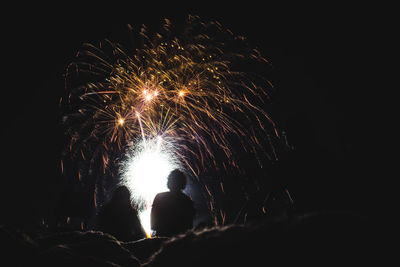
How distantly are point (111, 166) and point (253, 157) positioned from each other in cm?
893

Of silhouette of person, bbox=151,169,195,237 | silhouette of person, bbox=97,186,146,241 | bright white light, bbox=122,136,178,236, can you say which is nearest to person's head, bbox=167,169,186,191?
silhouette of person, bbox=151,169,195,237

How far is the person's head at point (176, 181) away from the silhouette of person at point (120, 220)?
764mm

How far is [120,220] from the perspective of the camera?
13.3ft

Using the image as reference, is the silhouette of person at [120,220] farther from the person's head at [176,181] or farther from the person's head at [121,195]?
the person's head at [176,181]

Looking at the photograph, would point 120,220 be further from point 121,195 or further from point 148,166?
point 148,166

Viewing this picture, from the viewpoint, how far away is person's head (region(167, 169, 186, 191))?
13.9 feet

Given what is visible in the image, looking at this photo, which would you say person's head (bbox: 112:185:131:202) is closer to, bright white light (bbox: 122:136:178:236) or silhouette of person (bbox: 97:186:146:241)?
silhouette of person (bbox: 97:186:146:241)

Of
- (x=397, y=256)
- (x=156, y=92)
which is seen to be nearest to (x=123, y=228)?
(x=397, y=256)

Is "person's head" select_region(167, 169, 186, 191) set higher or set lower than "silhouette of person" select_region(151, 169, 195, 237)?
higher

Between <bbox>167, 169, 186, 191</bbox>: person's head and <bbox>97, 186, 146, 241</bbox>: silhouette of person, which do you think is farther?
<bbox>167, 169, 186, 191</bbox>: person's head

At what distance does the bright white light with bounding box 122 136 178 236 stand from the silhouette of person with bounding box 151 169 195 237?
316 inches

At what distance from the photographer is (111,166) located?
1647cm

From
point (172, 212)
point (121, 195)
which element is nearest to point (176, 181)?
point (172, 212)

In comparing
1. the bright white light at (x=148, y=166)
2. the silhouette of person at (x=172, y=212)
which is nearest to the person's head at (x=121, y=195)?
the silhouette of person at (x=172, y=212)
